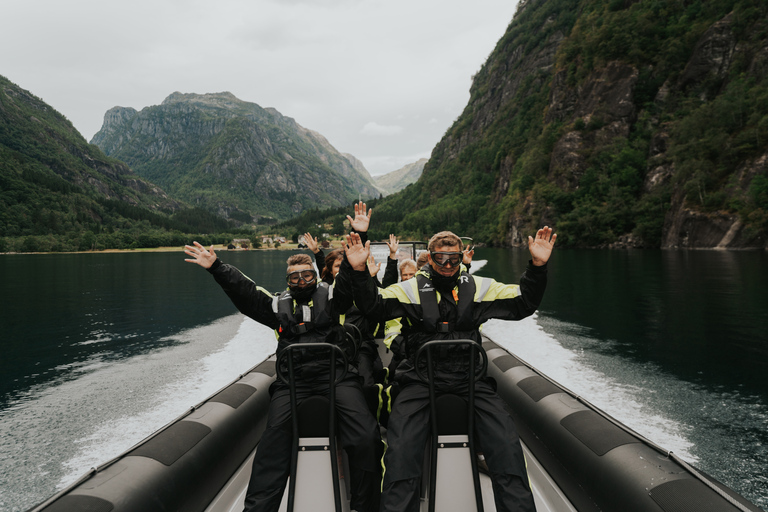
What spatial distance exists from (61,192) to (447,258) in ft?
528

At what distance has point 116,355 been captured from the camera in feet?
29.2

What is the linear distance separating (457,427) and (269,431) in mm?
1200

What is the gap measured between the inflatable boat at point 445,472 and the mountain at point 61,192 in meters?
112

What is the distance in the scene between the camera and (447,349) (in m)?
2.60

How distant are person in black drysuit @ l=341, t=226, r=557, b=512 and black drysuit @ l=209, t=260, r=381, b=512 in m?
0.25

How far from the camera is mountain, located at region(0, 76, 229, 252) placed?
101 metres

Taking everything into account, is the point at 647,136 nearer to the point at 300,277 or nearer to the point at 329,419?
the point at 300,277

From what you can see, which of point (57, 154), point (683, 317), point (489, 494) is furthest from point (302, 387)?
point (57, 154)

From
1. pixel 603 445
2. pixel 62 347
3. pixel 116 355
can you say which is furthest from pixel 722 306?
pixel 62 347

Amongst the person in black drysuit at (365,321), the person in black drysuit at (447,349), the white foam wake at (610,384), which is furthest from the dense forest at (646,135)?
the person in black drysuit at (447,349)

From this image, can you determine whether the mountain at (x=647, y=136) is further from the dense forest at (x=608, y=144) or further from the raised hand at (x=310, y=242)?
the raised hand at (x=310, y=242)

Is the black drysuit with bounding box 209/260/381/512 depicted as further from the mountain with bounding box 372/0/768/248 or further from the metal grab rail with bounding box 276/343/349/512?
the mountain with bounding box 372/0/768/248

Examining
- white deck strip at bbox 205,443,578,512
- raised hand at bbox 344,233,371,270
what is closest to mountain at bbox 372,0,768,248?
white deck strip at bbox 205,443,578,512

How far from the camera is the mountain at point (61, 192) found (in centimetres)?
10081
